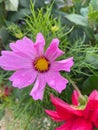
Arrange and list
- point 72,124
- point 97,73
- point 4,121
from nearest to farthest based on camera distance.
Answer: point 72,124, point 97,73, point 4,121

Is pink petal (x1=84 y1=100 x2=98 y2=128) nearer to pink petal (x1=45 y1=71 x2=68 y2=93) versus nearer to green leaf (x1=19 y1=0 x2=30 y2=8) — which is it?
pink petal (x1=45 y1=71 x2=68 y2=93)

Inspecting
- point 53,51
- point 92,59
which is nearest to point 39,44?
point 53,51

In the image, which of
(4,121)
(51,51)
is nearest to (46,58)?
(51,51)

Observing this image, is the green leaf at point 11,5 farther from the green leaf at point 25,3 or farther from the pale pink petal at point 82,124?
the pale pink petal at point 82,124

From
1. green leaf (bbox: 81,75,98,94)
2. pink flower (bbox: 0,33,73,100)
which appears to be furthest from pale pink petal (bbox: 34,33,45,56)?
green leaf (bbox: 81,75,98,94)

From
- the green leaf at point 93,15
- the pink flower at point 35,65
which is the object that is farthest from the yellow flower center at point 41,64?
the green leaf at point 93,15

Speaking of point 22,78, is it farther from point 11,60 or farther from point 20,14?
point 20,14

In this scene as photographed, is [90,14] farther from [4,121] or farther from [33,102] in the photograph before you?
[4,121]
